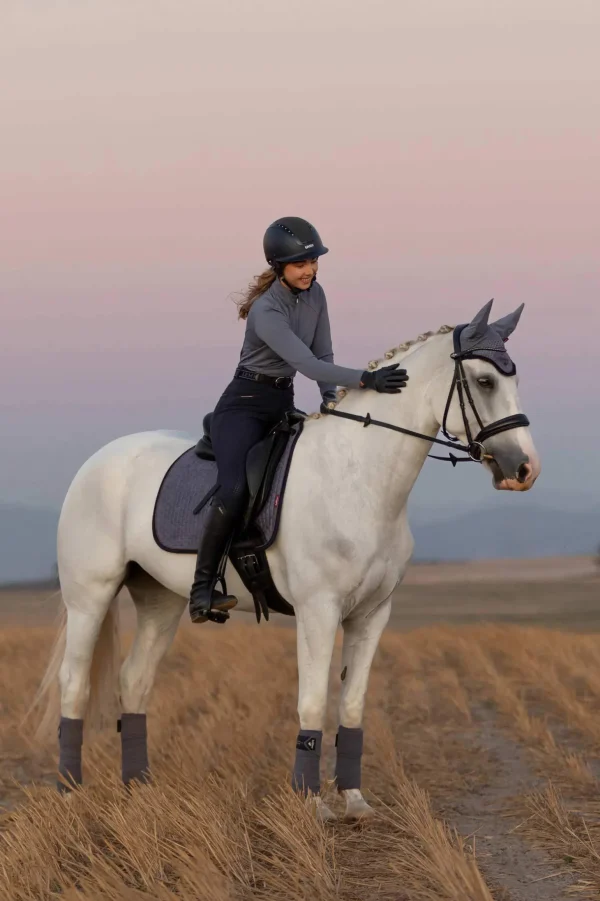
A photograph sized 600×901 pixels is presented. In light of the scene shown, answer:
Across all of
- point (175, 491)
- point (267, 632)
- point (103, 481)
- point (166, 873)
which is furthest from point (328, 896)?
point (267, 632)

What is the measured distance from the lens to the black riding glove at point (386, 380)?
650 centimetres

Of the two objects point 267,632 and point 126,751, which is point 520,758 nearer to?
point 126,751

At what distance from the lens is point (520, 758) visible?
10164mm

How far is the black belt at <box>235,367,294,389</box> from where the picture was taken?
7.12m

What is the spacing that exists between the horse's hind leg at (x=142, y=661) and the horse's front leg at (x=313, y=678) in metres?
1.73

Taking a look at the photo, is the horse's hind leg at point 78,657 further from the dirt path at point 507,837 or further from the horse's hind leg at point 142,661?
the dirt path at point 507,837

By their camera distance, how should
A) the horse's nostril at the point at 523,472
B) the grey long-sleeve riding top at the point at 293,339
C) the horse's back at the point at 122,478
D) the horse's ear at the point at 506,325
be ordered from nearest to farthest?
the horse's nostril at the point at 523,472
the horse's ear at the point at 506,325
the grey long-sleeve riding top at the point at 293,339
the horse's back at the point at 122,478

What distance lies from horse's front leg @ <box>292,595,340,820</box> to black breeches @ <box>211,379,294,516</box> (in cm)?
81

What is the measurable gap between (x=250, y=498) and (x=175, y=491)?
87 centimetres

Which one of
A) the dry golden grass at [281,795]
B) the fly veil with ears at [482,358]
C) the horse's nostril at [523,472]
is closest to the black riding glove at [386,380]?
the fly veil with ears at [482,358]

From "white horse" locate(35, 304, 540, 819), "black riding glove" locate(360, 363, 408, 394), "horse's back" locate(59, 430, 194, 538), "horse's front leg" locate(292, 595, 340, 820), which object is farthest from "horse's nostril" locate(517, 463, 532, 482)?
"horse's back" locate(59, 430, 194, 538)

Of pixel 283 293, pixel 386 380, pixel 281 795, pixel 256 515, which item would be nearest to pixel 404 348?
pixel 386 380

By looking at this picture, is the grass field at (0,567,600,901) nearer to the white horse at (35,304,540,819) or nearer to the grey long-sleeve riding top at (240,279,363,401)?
the white horse at (35,304,540,819)

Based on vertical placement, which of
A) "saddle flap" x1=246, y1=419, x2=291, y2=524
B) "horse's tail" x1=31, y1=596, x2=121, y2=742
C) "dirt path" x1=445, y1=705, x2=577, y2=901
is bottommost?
"dirt path" x1=445, y1=705, x2=577, y2=901
